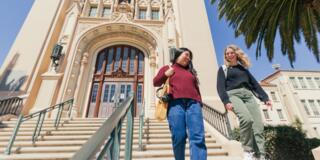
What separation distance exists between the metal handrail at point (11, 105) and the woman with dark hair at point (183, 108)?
27.8 ft

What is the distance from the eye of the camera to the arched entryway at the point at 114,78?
11.9 meters

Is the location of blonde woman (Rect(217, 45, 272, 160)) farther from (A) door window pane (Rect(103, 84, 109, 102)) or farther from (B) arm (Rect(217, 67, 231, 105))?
(A) door window pane (Rect(103, 84, 109, 102))

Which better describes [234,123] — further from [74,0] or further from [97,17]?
[74,0]

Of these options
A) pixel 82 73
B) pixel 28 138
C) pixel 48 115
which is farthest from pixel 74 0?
pixel 28 138

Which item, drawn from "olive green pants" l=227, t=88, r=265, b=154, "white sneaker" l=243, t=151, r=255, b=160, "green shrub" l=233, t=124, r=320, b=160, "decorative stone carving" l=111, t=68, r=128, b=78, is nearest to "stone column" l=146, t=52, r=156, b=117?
"decorative stone carving" l=111, t=68, r=128, b=78

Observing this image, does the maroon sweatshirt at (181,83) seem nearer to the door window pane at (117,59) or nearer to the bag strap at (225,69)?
the bag strap at (225,69)

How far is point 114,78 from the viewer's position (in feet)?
42.1

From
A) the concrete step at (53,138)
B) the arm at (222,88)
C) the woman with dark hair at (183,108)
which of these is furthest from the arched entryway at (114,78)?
the woman with dark hair at (183,108)

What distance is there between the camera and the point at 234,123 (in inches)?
355

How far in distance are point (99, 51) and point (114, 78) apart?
261 centimetres

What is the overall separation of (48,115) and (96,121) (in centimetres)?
310

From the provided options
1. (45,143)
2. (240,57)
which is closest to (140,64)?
(45,143)

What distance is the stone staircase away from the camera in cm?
402

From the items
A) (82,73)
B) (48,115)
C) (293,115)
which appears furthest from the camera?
(293,115)
